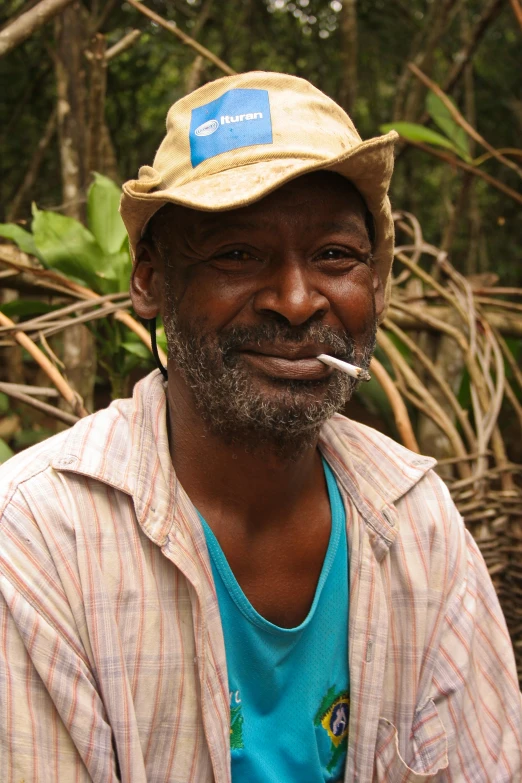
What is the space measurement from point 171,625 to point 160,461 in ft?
0.81

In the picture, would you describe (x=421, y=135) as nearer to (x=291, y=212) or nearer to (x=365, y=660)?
(x=291, y=212)

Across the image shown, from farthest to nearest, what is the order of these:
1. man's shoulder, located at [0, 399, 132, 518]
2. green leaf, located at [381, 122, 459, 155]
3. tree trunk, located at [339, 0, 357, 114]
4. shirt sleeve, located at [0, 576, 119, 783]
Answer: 1. tree trunk, located at [339, 0, 357, 114]
2. green leaf, located at [381, 122, 459, 155]
3. man's shoulder, located at [0, 399, 132, 518]
4. shirt sleeve, located at [0, 576, 119, 783]

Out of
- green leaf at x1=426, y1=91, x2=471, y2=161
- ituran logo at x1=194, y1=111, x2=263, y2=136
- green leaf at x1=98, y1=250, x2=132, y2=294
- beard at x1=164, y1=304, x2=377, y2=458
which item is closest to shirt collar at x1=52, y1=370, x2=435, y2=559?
beard at x1=164, y1=304, x2=377, y2=458

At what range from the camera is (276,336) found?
1.21 meters

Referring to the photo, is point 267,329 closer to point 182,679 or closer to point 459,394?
point 182,679

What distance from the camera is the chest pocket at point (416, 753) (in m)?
1.33

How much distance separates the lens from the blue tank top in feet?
4.10

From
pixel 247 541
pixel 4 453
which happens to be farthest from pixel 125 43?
pixel 247 541

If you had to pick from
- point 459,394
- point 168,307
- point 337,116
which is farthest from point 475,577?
point 459,394

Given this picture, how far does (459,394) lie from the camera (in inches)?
92.7

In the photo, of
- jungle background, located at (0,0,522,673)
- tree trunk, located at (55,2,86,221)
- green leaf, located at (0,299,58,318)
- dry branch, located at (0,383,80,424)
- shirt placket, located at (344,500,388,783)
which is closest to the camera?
shirt placket, located at (344,500,388,783)

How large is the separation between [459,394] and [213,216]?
4.36 feet

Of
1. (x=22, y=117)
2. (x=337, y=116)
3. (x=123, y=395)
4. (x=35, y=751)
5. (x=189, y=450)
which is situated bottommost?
(x=35, y=751)

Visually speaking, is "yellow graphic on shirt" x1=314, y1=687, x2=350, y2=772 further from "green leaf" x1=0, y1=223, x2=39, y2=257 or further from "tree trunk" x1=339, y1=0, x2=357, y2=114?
"tree trunk" x1=339, y1=0, x2=357, y2=114
